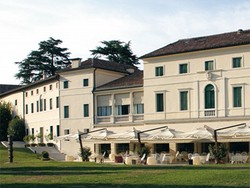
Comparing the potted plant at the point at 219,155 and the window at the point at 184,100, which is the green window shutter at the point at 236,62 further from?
the potted plant at the point at 219,155

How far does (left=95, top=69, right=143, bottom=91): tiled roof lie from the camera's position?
42.9 m

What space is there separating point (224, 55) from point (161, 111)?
777 cm

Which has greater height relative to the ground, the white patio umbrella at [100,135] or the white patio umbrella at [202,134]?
the white patio umbrella at [202,134]

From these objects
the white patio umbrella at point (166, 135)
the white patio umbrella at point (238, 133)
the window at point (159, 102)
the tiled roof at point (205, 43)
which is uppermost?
the tiled roof at point (205, 43)

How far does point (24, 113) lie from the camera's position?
2325 inches

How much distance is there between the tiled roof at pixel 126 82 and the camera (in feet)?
141

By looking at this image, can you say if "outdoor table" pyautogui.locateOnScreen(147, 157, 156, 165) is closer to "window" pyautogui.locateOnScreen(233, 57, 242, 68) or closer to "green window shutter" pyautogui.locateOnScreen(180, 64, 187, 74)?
"green window shutter" pyautogui.locateOnScreen(180, 64, 187, 74)

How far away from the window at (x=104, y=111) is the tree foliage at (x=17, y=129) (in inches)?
673

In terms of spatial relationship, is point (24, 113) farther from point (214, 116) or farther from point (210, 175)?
point (210, 175)

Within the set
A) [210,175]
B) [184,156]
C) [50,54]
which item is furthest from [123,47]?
[210,175]

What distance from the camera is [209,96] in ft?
121

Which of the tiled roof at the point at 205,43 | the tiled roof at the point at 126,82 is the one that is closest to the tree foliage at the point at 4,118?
the tiled roof at the point at 126,82

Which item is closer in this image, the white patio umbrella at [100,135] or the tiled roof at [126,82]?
the white patio umbrella at [100,135]

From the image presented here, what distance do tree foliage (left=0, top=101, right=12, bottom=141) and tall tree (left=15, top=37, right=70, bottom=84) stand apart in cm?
705
